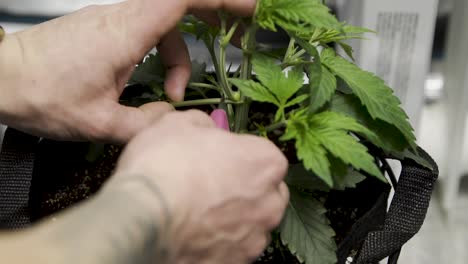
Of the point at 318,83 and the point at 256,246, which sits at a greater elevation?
the point at 318,83

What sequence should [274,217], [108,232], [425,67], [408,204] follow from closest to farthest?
[108,232] < [274,217] < [408,204] < [425,67]

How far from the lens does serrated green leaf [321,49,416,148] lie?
499 millimetres

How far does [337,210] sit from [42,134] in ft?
1.01

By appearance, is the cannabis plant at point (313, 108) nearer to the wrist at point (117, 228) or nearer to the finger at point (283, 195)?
the finger at point (283, 195)

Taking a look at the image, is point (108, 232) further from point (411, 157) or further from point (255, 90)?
point (411, 157)

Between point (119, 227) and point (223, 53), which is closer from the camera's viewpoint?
point (119, 227)

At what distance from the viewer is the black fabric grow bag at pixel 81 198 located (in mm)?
544

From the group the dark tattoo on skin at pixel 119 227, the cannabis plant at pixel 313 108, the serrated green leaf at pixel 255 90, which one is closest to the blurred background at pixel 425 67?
the cannabis plant at pixel 313 108

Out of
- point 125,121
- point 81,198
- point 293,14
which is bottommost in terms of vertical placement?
point 81,198

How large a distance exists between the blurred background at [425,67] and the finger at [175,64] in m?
0.40

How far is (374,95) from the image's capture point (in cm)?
51

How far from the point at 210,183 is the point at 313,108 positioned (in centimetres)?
12

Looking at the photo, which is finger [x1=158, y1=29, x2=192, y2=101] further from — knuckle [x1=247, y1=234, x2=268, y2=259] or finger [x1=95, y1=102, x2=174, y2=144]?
knuckle [x1=247, y1=234, x2=268, y2=259]

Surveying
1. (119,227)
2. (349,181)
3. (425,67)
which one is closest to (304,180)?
(349,181)
